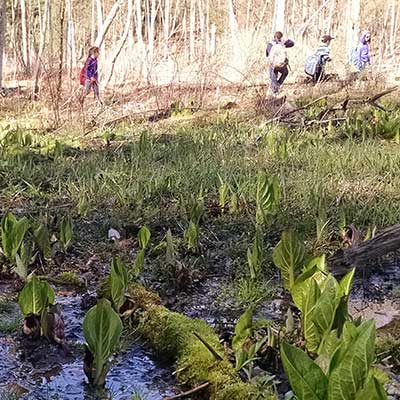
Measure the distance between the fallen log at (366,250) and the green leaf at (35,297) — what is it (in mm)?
1276

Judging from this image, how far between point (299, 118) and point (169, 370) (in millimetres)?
5760

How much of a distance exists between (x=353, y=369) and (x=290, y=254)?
1.19 m

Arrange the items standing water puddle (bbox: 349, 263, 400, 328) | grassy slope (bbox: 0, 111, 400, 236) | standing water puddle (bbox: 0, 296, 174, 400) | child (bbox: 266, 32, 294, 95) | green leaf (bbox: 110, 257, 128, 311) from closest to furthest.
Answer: standing water puddle (bbox: 0, 296, 174, 400) < green leaf (bbox: 110, 257, 128, 311) < standing water puddle (bbox: 349, 263, 400, 328) < grassy slope (bbox: 0, 111, 400, 236) < child (bbox: 266, 32, 294, 95)

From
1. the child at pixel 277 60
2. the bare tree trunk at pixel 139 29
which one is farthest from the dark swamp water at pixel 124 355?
the bare tree trunk at pixel 139 29

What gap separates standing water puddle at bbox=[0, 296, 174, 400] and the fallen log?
40.9 inches

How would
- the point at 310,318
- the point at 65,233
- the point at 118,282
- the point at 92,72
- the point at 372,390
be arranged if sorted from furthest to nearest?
the point at 92,72
the point at 65,233
the point at 118,282
the point at 310,318
the point at 372,390

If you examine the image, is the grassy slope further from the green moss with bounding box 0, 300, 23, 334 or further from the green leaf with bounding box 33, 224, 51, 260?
the green moss with bounding box 0, 300, 23, 334

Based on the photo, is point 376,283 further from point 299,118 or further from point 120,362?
point 299,118

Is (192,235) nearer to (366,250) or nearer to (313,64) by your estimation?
(366,250)

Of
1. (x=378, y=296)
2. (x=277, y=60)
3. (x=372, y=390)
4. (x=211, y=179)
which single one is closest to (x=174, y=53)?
(x=277, y=60)

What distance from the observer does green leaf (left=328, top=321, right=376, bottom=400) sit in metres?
1.31

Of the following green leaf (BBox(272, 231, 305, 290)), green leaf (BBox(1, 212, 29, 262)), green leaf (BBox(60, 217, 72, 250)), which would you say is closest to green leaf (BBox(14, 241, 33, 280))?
green leaf (BBox(1, 212, 29, 262))

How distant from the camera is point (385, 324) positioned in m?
2.50

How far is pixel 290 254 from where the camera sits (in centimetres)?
249
